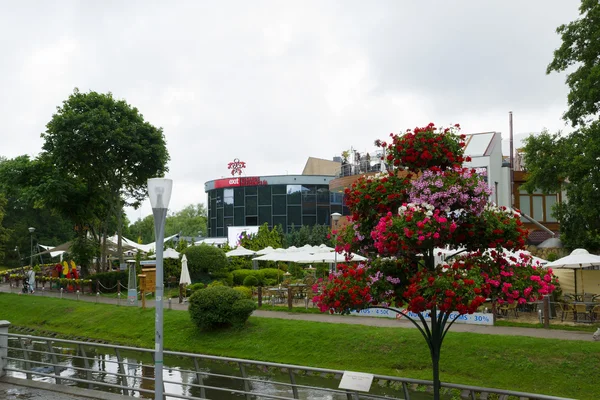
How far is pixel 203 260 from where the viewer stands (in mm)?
34406

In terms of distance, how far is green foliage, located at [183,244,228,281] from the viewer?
1357 inches

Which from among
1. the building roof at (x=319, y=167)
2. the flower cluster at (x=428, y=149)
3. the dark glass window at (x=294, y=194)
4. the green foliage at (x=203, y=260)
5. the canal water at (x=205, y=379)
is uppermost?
the building roof at (x=319, y=167)

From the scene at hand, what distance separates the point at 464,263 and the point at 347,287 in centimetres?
163

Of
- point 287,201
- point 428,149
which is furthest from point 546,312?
point 287,201

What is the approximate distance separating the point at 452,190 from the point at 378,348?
12.2m

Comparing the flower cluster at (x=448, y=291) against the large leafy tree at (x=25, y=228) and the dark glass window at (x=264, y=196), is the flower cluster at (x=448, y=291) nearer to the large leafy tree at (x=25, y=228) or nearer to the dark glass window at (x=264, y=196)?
the large leafy tree at (x=25, y=228)

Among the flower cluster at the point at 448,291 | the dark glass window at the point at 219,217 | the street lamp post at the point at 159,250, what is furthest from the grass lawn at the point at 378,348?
the dark glass window at the point at 219,217

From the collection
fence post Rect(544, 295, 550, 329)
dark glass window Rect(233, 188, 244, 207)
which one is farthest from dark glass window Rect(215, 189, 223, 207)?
fence post Rect(544, 295, 550, 329)

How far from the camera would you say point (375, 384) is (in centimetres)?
1681

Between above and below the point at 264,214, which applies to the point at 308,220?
below

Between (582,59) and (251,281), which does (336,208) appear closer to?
(251,281)

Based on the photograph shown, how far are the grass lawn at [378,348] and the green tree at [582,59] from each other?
8.65m

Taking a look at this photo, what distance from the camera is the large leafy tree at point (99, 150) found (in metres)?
37.2

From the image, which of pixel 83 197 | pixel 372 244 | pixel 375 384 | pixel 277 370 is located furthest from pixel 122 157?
pixel 372 244
